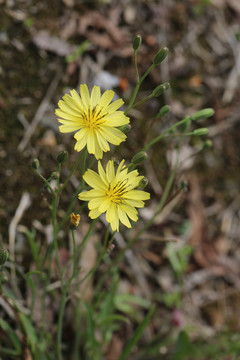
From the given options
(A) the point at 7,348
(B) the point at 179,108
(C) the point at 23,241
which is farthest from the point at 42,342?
(B) the point at 179,108

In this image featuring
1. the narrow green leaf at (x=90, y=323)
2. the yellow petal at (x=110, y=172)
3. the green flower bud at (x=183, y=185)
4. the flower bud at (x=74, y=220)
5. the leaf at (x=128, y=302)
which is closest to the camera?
the flower bud at (x=74, y=220)

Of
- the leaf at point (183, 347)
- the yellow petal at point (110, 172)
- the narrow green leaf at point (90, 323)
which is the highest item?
the yellow petal at point (110, 172)

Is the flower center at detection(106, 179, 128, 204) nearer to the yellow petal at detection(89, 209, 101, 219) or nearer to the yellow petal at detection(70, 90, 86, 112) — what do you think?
the yellow petal at detection(89, 209, 101, 219)

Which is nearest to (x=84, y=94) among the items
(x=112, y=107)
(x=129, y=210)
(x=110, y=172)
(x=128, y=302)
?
(x=112, y=107)

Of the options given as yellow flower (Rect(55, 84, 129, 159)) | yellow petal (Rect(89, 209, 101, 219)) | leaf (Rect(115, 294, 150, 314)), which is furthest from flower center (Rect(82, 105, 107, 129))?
leaf (Rect(115, 294, 150, 314))

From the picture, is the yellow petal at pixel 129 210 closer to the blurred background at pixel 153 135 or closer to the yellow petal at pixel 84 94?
the yellow petal at pixel 84 94

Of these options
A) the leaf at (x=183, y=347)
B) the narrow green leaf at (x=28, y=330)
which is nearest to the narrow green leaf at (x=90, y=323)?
the narrow green leaf at (x=28, y=330)
